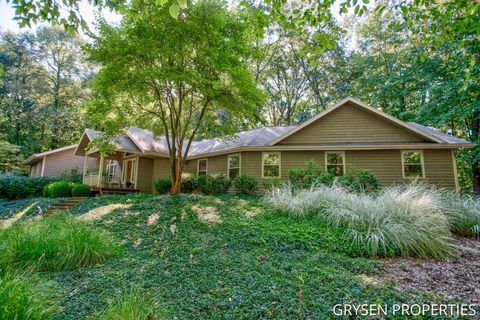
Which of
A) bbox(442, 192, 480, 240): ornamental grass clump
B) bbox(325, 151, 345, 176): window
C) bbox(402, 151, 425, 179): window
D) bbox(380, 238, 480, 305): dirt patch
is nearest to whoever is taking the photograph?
bbox(380, 238, 480, 305): dirt patch

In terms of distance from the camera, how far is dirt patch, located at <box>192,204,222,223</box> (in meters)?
6.81

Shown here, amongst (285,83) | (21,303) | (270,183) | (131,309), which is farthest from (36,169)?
(131,309)

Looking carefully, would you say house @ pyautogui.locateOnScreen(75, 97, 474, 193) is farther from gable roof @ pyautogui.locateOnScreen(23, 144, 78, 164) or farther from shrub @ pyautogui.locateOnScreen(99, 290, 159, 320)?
shrub @ pyautogui.locateOnScreen(99, 290, 159, 320)

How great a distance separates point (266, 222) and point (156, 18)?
745 centimetres

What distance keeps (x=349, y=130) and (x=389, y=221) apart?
822cm

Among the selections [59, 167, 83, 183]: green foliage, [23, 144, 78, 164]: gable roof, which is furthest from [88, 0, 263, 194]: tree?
[23, 144, 78, 164]: gable roof

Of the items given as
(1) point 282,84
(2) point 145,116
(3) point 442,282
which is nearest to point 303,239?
(3) point 442,282

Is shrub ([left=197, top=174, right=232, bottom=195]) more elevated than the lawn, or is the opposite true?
shrub ([left=197, top=174, right=232, bottom=195])

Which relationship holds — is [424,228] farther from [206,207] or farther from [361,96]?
[361,96]

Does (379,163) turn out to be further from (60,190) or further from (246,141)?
(60,190)

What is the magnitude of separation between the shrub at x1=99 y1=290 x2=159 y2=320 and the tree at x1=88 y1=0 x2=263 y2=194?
23.7ft

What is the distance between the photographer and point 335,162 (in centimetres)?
1273

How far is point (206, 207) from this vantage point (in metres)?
8.23

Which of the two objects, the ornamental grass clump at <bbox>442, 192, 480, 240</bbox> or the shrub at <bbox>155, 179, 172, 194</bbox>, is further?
the shrub at <bbox>155, 179, 172, 194</bbox>
